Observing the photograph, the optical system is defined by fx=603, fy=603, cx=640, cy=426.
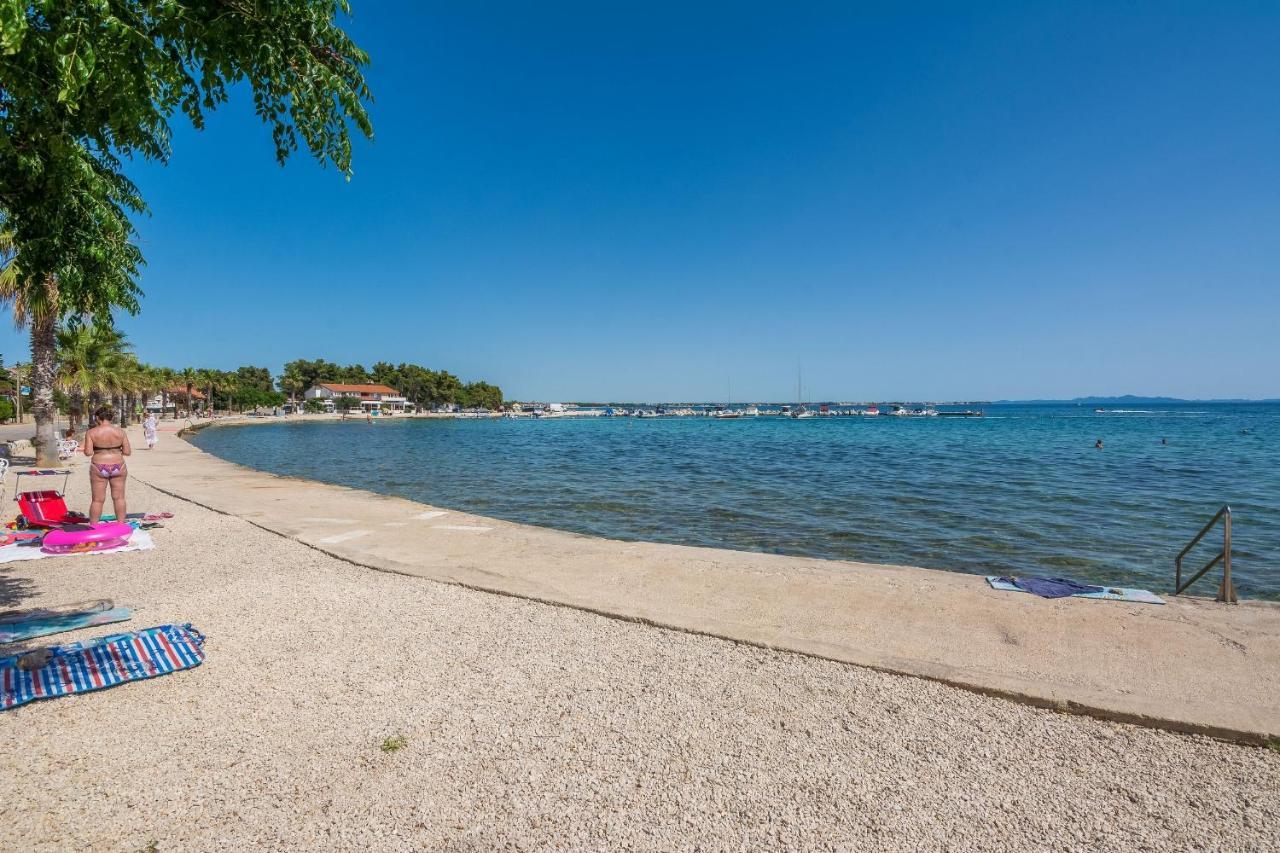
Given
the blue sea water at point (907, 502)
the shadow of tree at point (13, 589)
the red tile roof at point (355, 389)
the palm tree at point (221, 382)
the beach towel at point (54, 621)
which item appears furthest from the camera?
the red tile roof at point (355, 389)

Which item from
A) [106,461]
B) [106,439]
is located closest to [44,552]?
[106,461]

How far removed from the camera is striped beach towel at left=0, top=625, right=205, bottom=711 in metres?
4.14

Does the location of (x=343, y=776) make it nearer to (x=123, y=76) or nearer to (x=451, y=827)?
(x=451, y=827)

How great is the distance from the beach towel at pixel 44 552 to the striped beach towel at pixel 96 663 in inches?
171

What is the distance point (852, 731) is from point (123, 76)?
5.37 metres

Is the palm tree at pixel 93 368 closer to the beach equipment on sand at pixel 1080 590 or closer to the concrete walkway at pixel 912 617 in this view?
the concrete walkway at pixel 912 617

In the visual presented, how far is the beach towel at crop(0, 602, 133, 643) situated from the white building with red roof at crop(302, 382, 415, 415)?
5020 inches

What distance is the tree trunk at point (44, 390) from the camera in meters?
18.5

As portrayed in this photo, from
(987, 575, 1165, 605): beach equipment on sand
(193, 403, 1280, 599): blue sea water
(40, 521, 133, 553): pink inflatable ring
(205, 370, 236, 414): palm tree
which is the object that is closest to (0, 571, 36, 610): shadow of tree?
(40, 521, 133, 553): pink inflatable ring

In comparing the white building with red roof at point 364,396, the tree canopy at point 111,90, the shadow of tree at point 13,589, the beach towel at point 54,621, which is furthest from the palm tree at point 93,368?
the white building with red roof at point 364,396

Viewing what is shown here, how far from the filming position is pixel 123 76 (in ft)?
9.59

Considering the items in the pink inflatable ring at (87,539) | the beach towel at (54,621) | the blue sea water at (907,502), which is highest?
the pink inflatable ring at (87,539)

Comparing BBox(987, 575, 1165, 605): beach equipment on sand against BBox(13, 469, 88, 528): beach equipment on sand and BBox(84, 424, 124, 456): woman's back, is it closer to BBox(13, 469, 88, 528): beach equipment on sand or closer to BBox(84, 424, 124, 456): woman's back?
BBox(84, 424, 124, 456): woman's back

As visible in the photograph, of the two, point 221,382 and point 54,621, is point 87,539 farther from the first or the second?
point 221,382
